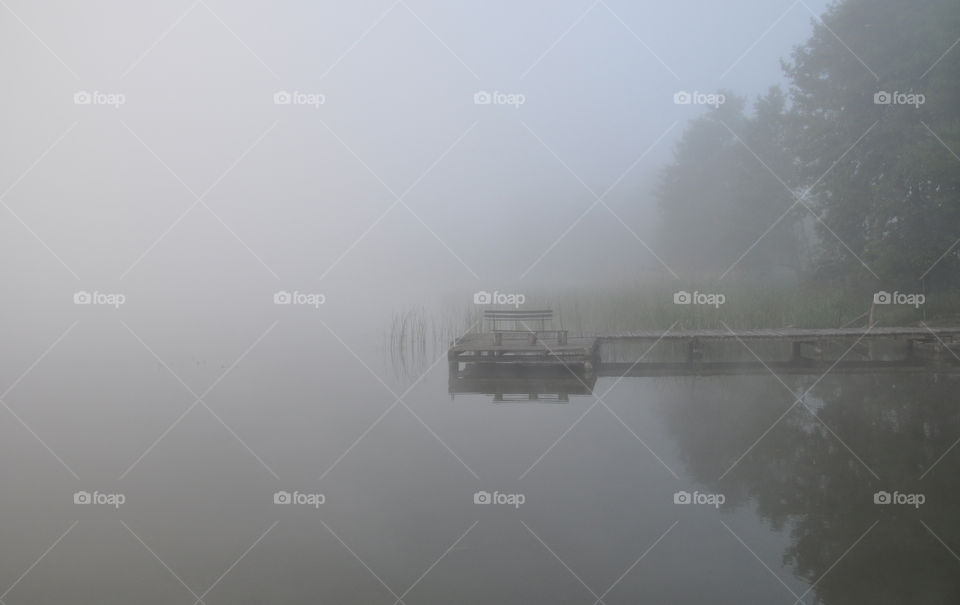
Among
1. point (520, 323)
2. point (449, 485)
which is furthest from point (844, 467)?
point (520, 323)

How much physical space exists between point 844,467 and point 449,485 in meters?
1.69

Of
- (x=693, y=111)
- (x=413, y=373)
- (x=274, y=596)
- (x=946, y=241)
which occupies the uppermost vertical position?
(x=693, y=111)

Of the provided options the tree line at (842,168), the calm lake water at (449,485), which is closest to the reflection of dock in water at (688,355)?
the calm lake water at (449,485)

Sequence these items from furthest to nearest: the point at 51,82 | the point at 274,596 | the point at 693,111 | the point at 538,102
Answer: the point at 693,111 < the point at 538,102 < the point at 51,82 < the point at 274,596

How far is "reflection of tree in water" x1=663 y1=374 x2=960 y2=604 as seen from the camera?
2.19m

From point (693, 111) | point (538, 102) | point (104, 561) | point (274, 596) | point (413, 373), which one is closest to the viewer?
point (274, 596)

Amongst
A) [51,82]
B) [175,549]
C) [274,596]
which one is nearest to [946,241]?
[274,596]

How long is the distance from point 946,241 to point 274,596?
13.0 feet

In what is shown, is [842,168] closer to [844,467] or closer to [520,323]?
[844,467]

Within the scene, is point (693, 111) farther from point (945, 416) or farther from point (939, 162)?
point (945, 416)

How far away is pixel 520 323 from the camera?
422 cm

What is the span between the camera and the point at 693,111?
3621 millimetres

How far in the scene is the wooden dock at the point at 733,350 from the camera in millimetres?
4285

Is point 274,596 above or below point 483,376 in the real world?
below
